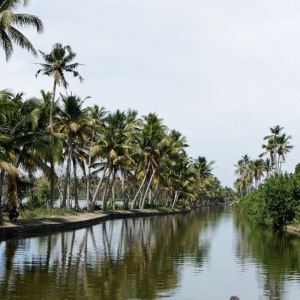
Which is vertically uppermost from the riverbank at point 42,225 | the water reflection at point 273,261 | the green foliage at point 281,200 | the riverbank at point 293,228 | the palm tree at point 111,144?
the palm tree at point 111,144

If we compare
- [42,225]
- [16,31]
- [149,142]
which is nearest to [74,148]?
[149,142]

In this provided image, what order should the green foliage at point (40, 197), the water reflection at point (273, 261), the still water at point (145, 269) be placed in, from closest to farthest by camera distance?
1. the still water at point (145, 269)
2. the water reflection at point (273, 261)
3. the green foliage at point (40, 197)

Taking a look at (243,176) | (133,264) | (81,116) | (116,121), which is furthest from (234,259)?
(243,176)

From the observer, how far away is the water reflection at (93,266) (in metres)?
12.0

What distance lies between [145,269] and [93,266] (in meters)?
1.74

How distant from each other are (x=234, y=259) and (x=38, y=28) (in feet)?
42.7

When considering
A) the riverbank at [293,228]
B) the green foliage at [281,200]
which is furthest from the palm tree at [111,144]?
the riverbank at [293,228]

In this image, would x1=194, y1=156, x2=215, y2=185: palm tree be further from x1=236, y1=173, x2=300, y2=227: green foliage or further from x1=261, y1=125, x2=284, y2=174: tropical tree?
x1=236, y1=173, x2=300, y2=227: green foliage

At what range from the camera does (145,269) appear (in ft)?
52.0

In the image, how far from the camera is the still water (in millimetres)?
12188

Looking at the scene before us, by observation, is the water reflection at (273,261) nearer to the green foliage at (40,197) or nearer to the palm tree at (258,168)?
the green foliage at (40,197)

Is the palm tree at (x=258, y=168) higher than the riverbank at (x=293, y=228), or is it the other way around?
the palm tree at (x=258, y=168)

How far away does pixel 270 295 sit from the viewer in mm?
12289

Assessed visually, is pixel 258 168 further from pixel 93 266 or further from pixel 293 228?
pixel 93 266
